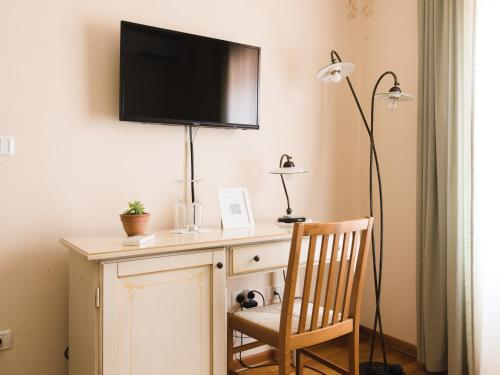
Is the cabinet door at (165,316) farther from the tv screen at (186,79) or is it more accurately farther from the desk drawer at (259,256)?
the tv screen at (186,79)

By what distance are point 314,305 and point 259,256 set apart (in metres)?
0.33

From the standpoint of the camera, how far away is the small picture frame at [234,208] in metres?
2.23

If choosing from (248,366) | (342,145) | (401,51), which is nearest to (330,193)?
(342,145)

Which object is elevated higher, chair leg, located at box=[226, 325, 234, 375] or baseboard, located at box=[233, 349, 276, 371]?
chair leg, located at box=[226, 325, 234, 375]

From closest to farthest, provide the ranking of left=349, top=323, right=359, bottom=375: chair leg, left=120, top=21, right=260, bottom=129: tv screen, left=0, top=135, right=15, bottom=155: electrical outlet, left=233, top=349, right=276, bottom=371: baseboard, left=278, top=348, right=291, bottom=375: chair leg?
left=278, top=348, right=291, bottom=375: chair leg → left=0, top=135, right=15, bottom=155: electrical outlet → left=349, top=323, right=359, bottom=375: chair leg → left=120, top=21, right=260, bottom=129: tv screen → left=233, top=349, right=276, bottom=371: baseboard

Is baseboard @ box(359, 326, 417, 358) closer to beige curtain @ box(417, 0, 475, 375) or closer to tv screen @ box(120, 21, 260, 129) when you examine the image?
beige curtain @ box(417, 0, 475, 375)

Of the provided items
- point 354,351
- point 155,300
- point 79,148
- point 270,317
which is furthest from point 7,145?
point 354,351

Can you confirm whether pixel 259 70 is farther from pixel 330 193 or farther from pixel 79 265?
pixel 79 265

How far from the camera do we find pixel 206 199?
7.72 ft

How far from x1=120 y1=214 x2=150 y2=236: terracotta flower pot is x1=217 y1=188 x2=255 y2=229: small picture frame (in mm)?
531

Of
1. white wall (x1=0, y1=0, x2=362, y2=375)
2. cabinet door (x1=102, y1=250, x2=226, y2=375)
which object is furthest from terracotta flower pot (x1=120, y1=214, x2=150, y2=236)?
white wall (x1=0, y1=0, x2=362, y2=375)

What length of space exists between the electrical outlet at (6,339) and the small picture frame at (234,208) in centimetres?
106

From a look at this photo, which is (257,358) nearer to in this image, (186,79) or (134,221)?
(134,221)

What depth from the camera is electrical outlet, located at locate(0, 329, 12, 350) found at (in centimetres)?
182
